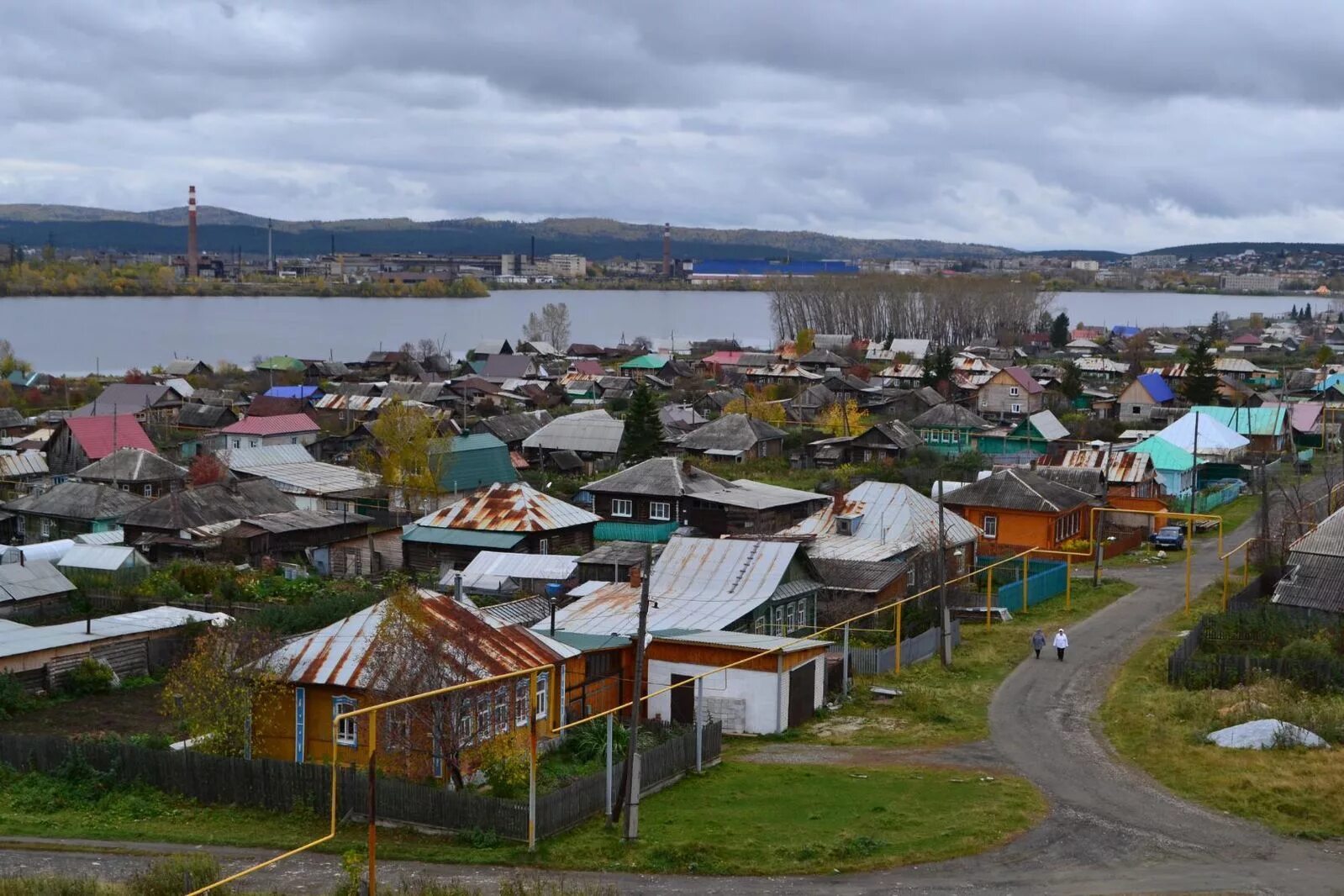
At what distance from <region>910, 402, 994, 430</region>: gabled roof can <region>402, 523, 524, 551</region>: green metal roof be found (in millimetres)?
23593

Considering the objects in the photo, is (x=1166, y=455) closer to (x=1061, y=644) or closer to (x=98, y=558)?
(x=1061, y=644)

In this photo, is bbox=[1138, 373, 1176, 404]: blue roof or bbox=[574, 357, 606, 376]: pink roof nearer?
bbox=[1138, 373, 1176, 404]: blue roof

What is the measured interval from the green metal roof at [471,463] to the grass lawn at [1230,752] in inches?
766

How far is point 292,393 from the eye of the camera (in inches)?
2347

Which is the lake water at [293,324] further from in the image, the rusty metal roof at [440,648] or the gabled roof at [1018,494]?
the rusty metal roof at [440,648]

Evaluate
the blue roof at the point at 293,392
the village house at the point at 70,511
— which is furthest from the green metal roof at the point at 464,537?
the blue roof at the point at 293,392

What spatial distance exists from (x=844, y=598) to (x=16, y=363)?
57.0 meters

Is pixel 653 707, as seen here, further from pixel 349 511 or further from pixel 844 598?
pixel 349 511

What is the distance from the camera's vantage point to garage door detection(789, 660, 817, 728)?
1781 cm

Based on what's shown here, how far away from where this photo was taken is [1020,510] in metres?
30.4

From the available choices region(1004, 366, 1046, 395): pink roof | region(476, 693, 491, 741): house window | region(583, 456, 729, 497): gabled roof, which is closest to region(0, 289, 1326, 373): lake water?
region(1004, 366, 1046, 395): pink roof

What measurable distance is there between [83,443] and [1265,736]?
103 ft

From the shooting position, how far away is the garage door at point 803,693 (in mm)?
17812

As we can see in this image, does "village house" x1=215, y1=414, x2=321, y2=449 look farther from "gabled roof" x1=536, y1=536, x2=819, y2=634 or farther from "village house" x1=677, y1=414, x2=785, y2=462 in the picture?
"gabled roof" x1=536, y1=536, x2=819, y2=634
